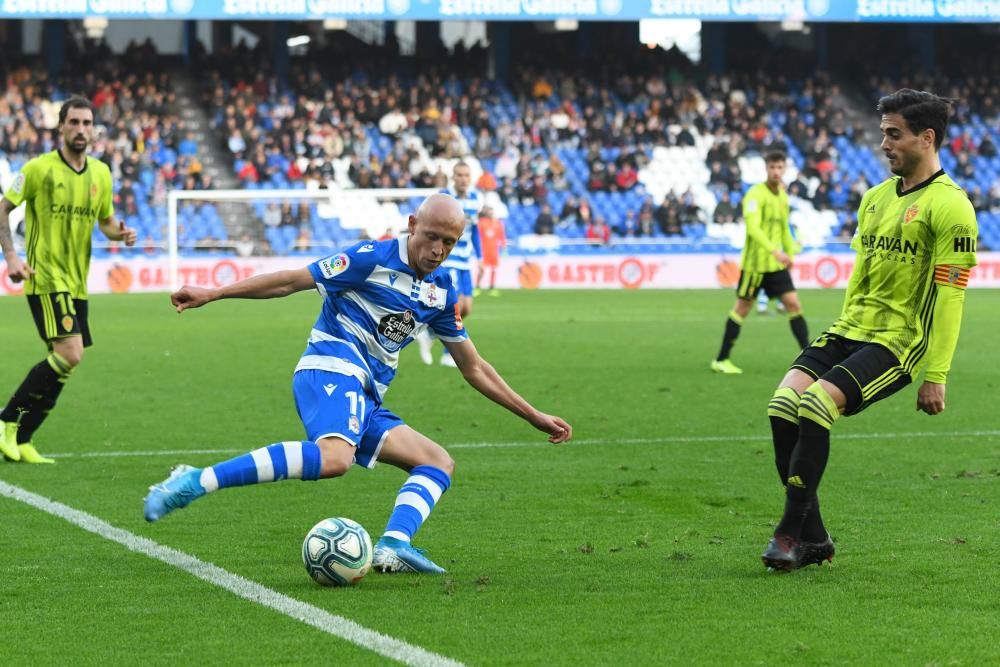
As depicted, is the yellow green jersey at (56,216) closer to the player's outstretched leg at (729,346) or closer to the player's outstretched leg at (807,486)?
the player's outstretched leg at (807,486)

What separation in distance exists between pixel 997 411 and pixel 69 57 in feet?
104

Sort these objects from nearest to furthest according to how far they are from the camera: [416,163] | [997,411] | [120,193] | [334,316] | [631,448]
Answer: [334,316], [631,448], [997,411], [120,193], [416,163]

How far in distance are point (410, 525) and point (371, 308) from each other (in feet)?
2.95

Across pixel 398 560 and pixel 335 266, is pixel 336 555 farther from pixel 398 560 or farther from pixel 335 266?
pixel 335 266

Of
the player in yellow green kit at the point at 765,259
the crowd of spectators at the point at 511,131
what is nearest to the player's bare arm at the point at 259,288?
the player in yellow green kit at the point at 765,259

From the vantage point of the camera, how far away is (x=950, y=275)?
586 centimetres

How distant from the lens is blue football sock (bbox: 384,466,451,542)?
5957mm

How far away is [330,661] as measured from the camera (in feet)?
14.8

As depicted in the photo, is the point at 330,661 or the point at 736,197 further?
the point at 736,197

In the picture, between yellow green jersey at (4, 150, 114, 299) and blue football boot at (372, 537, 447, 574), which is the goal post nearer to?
yellow green jersey at (4, 150, 114, 299)

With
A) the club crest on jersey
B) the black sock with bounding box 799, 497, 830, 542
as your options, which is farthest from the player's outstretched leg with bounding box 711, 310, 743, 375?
the club crest on jersey

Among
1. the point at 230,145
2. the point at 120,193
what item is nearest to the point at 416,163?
the point at 230,145

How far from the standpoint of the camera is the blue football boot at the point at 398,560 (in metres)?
5.88

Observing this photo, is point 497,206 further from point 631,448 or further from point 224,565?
point 224,565
